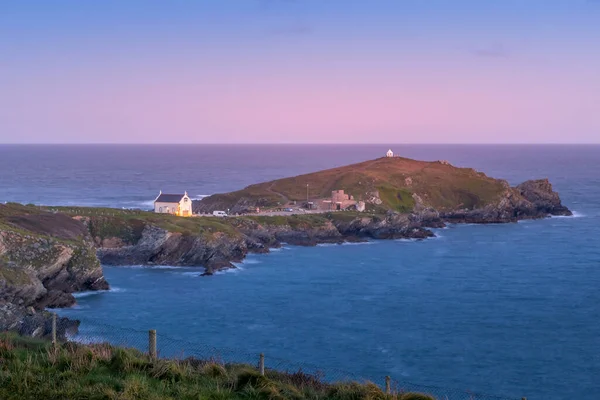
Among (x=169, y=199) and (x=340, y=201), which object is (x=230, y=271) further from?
(x=340, y=201)

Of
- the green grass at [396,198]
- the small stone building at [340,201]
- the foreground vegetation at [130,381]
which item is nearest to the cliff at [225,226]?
the green grass at [396,198]

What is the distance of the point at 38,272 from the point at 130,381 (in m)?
37.1

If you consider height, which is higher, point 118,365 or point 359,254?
point 118,365

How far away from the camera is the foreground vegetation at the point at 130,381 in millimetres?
13789

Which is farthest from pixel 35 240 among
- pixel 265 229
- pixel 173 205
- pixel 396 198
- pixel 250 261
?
pixel 396 198

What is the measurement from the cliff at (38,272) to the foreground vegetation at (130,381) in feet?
71.5

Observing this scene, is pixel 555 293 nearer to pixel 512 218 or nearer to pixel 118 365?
pixel 118 365

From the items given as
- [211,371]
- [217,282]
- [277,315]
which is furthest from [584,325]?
[211,371]

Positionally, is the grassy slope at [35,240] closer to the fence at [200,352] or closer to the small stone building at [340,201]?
the fence at [200,352]

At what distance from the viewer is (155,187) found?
487 ft

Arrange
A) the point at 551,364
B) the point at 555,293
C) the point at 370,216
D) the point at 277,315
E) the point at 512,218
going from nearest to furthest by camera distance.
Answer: the point at 551,364, the point at 277,315, the point at 555,293, the point at 370,216, the point at 512,218

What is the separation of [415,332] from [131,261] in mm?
32075

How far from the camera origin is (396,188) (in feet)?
356

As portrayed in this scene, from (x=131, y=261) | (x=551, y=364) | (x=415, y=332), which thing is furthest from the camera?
(x=131, y=261)
